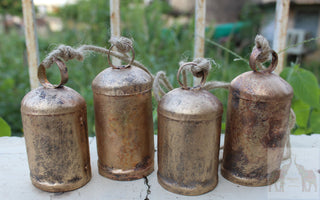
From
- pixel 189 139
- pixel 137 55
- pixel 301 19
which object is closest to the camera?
pixel 189 139

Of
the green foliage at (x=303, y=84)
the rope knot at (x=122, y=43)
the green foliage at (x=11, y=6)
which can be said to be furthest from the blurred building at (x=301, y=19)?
the rope knot at (x=122, y=43)

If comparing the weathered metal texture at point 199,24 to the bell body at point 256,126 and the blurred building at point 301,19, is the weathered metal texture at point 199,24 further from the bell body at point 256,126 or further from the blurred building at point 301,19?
the blurred building at point 301,19

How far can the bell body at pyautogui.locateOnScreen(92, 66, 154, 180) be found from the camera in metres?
1.17

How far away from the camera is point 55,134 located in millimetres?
1122

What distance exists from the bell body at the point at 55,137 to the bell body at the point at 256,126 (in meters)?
0.65

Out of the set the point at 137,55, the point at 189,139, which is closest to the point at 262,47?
the point at 189,139

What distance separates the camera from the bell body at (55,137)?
1.10 metres

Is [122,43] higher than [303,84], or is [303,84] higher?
[122,43]

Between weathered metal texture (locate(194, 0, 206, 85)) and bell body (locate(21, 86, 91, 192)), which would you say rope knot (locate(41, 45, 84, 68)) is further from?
weathered metal texture (locate(194, 0, 206, 85))

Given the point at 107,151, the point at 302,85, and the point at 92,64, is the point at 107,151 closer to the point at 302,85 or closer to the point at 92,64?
the point at 302,85

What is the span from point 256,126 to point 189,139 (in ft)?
0.94

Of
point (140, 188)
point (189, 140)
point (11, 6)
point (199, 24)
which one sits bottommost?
point (140, 188)

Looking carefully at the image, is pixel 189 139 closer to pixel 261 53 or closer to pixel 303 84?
pixel 261 53

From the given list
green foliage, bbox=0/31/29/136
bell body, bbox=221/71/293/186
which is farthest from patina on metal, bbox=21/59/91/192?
green foliage, bbox=0/31/29/136
